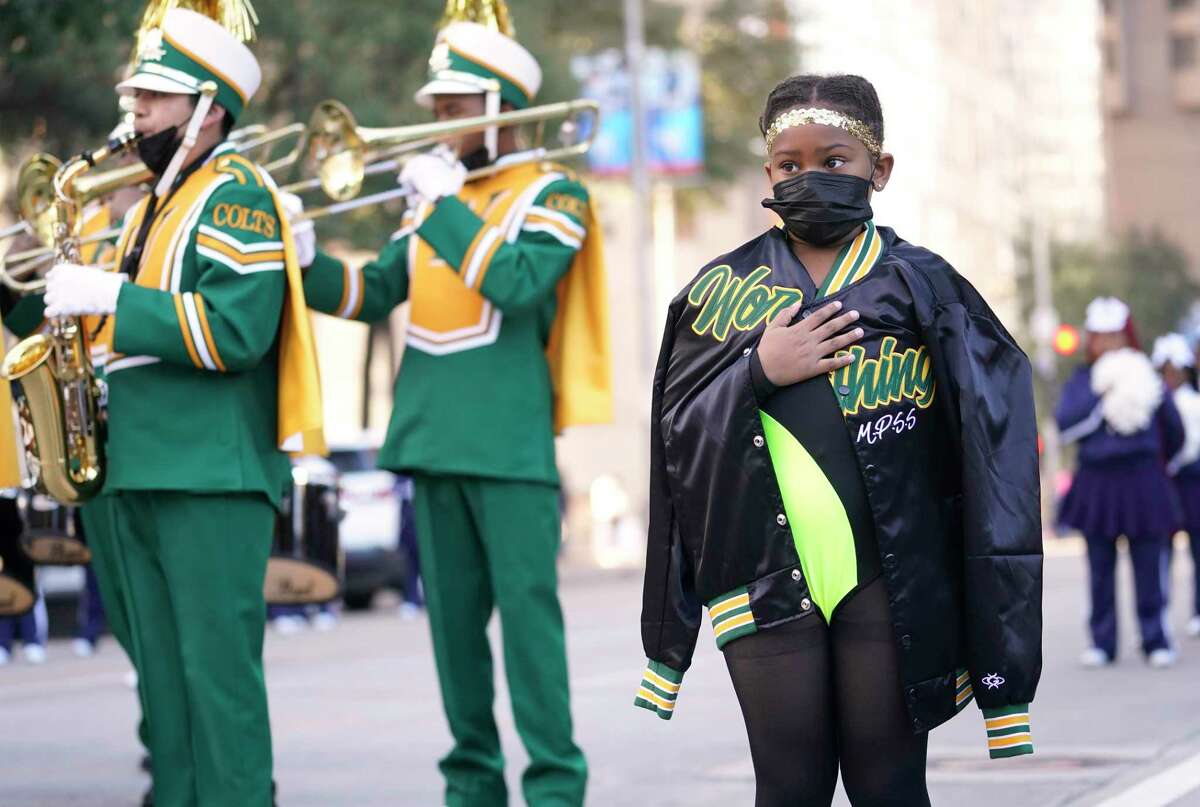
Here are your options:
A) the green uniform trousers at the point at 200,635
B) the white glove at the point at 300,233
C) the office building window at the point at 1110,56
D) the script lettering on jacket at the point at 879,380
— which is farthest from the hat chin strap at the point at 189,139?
the office building window at the point at 1110,56

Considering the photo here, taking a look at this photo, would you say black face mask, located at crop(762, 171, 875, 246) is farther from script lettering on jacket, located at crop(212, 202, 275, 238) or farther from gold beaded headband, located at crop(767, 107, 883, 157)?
script lettering on jacket, located at crop(212, 202, 275, 238)

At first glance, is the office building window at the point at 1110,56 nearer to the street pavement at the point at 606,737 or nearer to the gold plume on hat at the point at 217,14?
the street pavement at the point at 606,737

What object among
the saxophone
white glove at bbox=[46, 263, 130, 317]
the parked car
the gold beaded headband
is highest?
the gold beaded headband

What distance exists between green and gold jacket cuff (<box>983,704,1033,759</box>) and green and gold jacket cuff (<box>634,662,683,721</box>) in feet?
2.11

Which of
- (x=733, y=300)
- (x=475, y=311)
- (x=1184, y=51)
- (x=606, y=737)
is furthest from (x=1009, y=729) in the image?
(x=1184, y=51)

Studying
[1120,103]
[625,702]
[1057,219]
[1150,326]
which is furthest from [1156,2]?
[625,702]

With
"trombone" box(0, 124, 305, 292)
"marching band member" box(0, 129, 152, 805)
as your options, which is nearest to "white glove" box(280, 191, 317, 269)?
"trombone" box(0, 124, 305, 292)

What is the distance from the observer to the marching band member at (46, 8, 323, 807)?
5.90m

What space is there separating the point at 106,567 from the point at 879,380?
3.19 metres

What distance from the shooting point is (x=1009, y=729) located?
448 cm

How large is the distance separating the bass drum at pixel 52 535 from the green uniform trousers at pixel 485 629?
172 cm

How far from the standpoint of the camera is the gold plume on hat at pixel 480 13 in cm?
738

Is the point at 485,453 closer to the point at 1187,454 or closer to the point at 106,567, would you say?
the point at 106,567

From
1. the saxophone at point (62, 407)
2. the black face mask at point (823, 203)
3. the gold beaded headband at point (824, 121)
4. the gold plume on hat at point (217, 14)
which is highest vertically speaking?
the gold plume on hat at point (217, 14)
